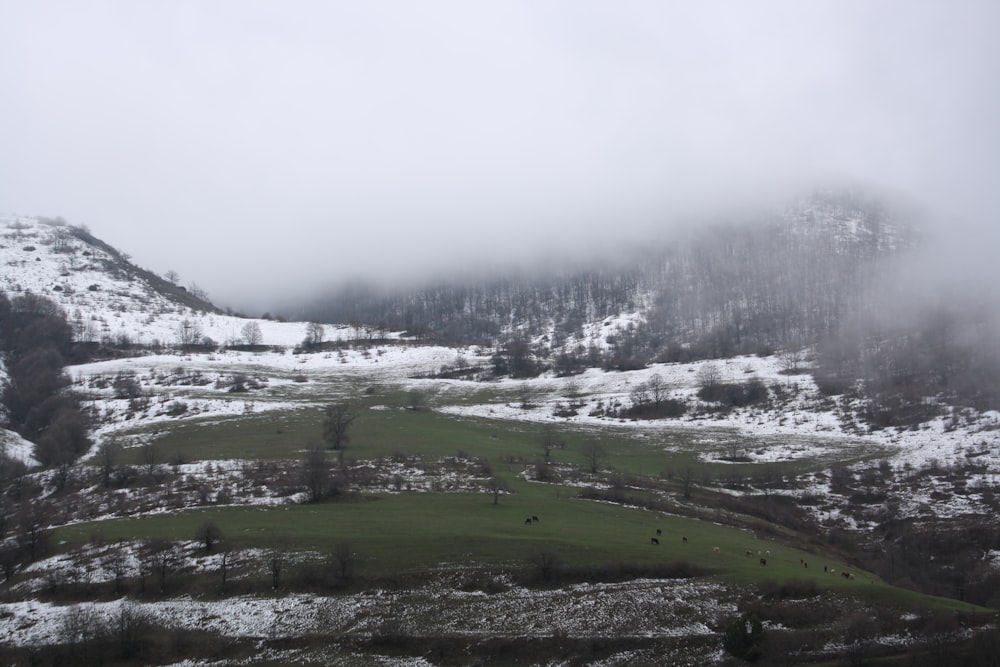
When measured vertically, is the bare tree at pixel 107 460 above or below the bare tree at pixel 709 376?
below

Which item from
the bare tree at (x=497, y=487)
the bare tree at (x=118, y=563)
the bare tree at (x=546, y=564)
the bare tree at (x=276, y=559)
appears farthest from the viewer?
the bare tree at (x=497, y=487)

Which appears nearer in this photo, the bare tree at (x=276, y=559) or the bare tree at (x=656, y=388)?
the bare tree at (x=276, y=559)

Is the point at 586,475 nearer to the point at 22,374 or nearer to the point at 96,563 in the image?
the point at 96,563

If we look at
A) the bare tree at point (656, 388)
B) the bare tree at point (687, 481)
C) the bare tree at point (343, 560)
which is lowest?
the bare tree at point (687, 481)

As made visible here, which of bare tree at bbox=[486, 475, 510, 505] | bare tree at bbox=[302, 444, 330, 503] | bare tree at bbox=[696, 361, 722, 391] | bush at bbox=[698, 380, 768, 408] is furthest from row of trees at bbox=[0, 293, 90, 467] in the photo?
bare tree at bbox=[696, 361, 722, 391]

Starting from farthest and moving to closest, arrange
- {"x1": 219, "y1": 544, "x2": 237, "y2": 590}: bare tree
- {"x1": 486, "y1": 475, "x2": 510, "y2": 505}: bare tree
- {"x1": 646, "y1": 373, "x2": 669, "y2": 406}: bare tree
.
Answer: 1. {"x1": 646, "y1": 373, "x2": 669, "y2": 406}: bare tree
2. {"x1": 486, "y1": 475, "x2": 510, "y2": 505}: bare tree
3. {"x1": 219, "y1": 544, "x2": 237, "y2": 590}: bare tree

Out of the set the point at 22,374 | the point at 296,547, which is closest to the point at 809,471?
the point at 296,547

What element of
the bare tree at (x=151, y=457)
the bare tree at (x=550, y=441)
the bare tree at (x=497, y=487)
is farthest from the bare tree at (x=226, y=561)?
the bare tree at (x=550, y=441)

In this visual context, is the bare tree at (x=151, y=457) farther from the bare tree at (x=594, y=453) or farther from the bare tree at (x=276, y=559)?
the bare tree at (x=594, y=453)

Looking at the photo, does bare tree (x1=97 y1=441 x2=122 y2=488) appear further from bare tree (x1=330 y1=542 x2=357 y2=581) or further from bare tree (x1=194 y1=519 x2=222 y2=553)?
bare tree (x1=330 y1=542 x2=357 y2=581)

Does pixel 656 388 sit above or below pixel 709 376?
below

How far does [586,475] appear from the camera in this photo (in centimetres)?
9169

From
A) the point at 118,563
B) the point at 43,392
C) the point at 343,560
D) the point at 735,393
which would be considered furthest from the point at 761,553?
the point at 43,392

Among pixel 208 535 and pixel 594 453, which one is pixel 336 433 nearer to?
pixel 594 453
